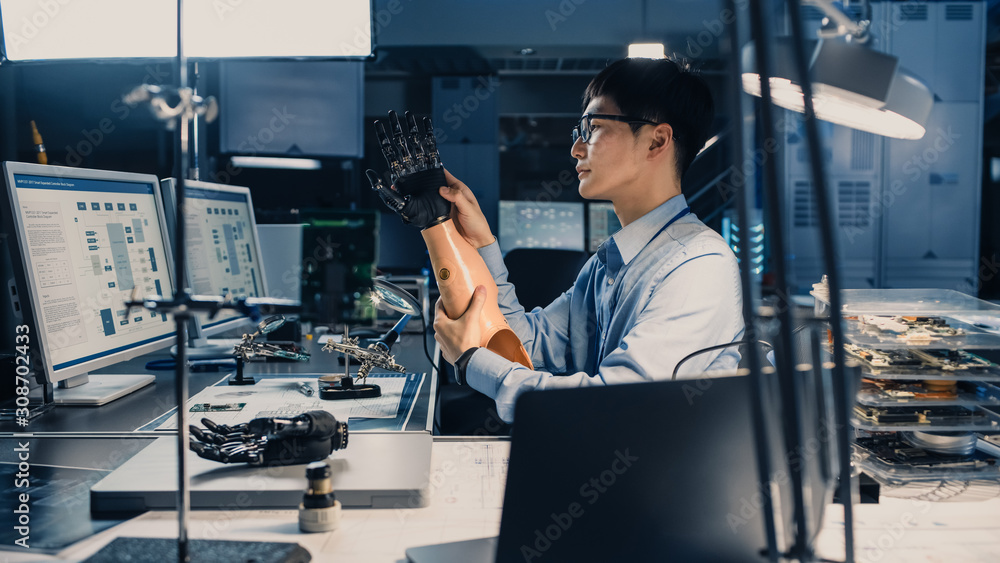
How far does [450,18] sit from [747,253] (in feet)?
14.2

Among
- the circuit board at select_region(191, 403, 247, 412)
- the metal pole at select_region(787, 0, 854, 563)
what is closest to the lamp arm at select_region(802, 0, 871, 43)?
the metal pole at select_region(787, 0, 854, 563)

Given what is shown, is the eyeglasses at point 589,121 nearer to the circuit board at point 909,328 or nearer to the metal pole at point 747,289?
the circuit board at point 909,328

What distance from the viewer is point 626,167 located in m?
1.20

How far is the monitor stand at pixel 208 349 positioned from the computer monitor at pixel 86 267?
234 millimetres

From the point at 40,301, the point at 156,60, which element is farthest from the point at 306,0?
the point at 40,301

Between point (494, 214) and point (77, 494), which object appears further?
point (494, 214)

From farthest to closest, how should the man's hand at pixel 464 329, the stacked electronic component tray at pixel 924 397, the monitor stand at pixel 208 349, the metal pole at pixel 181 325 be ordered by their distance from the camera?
the monitor stand at pixel 208 349
the man's hand at pixel 464 329
the stacked electronic component tray at pixel 924 397
the metal pole at pixel 181 325

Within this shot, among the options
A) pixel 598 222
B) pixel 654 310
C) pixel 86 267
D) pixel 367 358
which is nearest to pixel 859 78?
pixel 654 310

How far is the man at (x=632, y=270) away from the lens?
993 millimetres

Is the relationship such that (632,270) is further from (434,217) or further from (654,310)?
(434,217)

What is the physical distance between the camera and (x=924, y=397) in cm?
94

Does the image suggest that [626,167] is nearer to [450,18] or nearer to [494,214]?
[450,18]

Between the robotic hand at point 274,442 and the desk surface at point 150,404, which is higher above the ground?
the robotic hand at point 274,442

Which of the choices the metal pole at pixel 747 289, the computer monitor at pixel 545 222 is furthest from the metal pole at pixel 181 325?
the computer monitor at pixel 545 222
